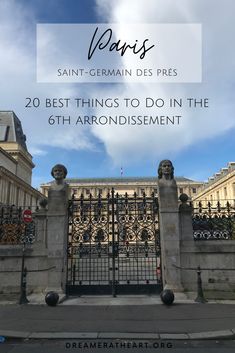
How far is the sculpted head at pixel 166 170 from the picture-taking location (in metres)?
14.6

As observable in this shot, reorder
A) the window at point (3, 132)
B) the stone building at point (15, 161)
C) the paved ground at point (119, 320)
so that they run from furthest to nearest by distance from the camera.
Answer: the window at point (3, 132), the stone building at point (15, 161), the paved ground at point (119, 320)

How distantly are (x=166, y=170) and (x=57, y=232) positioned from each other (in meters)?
4.66

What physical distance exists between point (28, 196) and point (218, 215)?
9184cm

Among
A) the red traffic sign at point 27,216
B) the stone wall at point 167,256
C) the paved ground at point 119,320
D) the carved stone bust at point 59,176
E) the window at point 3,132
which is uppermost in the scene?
the window at point 3,132

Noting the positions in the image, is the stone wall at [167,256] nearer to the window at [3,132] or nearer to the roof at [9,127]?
the roof at [9,127]

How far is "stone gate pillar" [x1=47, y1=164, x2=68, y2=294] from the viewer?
13656 mm

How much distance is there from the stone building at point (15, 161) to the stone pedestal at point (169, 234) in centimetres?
7207

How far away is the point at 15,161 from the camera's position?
9750cm

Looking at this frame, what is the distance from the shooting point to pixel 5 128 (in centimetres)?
10131

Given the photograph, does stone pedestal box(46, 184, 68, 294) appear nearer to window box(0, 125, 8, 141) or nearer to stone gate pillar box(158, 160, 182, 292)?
stone gate pillar box(158, 160, 182, 292)

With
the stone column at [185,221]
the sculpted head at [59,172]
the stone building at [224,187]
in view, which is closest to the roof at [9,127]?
the stone building at [224,187]

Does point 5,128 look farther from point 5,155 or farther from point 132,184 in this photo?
point 132,184

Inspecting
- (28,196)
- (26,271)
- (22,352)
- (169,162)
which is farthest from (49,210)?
(28,196)

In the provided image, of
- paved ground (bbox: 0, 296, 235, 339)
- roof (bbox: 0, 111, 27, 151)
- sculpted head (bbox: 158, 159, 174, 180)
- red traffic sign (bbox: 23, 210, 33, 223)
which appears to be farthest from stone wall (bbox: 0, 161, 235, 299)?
roof (bbox: 0, 111, 27, 151)
